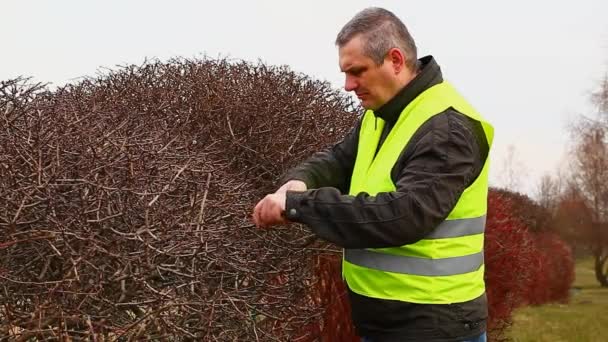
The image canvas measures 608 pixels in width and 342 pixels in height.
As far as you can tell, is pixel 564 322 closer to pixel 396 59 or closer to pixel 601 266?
pixel 396 59

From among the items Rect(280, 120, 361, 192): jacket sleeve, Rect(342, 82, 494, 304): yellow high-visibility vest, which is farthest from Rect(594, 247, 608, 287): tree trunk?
Rect(342, 82, 494, 304): yellow high-visibility vest

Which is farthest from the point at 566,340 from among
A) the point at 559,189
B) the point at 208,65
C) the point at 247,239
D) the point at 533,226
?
the point at 559,189

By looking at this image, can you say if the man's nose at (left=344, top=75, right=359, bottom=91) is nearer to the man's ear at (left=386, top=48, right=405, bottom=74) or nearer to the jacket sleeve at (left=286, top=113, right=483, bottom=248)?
the man's ear at (left=386, top=48, right=405, bottom=74)

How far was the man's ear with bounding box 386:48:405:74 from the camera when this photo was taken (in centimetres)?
280

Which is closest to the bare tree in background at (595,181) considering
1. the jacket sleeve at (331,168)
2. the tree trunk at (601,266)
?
the tree trunk at (601,266)

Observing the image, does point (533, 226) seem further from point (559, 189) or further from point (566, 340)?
point (559, 189)

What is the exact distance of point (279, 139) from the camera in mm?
7078

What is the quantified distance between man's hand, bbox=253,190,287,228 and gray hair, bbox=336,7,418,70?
54cm

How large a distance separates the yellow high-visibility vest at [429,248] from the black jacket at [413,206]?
1.2 inches

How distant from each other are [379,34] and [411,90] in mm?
220

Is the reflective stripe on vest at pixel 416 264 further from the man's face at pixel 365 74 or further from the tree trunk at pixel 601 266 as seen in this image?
the tree trunk at pixel 601 266

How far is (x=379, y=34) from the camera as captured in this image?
110 inches

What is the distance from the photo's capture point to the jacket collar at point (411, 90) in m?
2.87

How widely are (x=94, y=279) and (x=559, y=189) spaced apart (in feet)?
123
